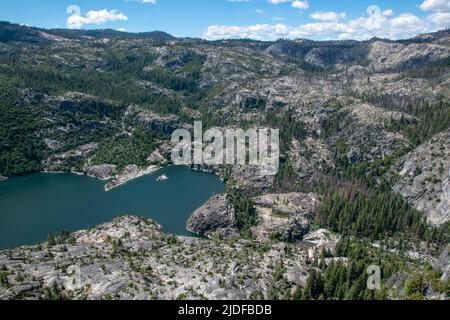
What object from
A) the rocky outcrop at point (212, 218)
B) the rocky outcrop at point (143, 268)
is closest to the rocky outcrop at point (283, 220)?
the rocky outcrop at point (212, 218)

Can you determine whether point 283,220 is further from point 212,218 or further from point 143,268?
point 143,268

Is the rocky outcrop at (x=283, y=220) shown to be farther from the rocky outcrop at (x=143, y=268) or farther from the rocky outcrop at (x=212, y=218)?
the rocky outcrop at (x=143, y=268)

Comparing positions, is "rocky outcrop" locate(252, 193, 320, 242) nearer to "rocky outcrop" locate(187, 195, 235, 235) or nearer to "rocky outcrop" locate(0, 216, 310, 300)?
"rocky outcrop" locate(187, 195, 235, 235)

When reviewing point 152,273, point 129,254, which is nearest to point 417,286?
point 152,273
